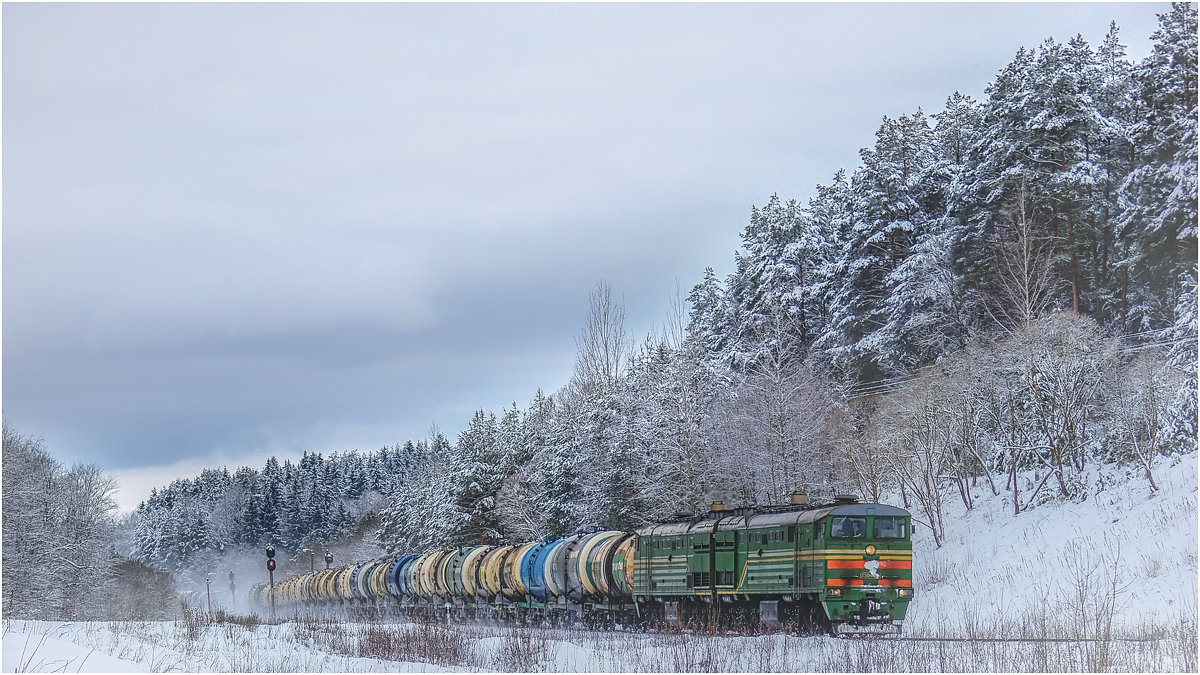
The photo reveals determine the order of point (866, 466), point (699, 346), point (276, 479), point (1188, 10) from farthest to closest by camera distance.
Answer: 1. point (276, 479)
2. point (699, 346)
3. point (866, 466)
4. point (1188, 10)

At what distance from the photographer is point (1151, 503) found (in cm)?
3366

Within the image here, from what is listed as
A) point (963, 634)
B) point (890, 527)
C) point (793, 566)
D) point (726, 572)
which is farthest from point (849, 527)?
point (726, 572)

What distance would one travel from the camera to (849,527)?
25.3m

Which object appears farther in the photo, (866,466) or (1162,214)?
(866,466)

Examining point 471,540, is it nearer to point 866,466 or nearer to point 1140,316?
point 866,466

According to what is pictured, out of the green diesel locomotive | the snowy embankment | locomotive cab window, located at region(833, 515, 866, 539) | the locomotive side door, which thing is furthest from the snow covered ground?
the locomotive side door

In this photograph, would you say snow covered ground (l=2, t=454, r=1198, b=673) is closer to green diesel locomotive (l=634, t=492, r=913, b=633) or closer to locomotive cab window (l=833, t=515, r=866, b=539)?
green diesel locomotive (l=634, t=492, r=913, b=633)

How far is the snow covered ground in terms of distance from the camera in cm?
1838

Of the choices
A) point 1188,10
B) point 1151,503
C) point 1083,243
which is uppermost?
point 1188,10

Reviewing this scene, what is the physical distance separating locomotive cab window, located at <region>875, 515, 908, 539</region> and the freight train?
0.02 meters

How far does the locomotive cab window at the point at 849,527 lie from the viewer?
2522 cm

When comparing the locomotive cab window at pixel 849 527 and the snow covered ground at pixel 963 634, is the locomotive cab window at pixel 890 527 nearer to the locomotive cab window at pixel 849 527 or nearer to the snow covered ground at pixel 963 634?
the locomotive cab window at pixel 849 527

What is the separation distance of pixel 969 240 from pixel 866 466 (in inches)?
731

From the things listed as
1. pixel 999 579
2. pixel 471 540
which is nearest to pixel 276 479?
pixel 471 540
